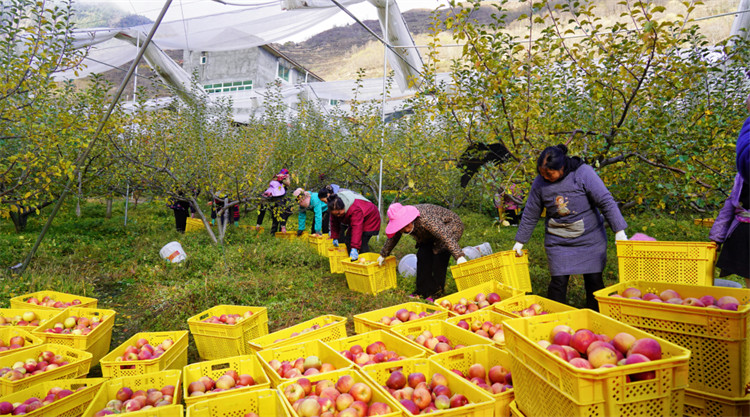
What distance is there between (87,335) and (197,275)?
9.13 ft

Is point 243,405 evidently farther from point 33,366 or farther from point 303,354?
point 33,366

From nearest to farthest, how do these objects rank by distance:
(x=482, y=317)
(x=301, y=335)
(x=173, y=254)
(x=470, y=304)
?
(x=301, y=335)
(x=482, y=317)
(x=470, y=304)
(x=173, y=254)

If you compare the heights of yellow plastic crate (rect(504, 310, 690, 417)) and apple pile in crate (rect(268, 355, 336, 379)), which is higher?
yellow plastic crate (rect(504, 310, 690, 417))

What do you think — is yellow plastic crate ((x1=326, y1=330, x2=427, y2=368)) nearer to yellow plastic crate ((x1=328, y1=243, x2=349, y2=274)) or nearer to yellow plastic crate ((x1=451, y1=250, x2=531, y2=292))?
yellow plastic crate ((x1=451, y1=250, x2=531, y2=292))

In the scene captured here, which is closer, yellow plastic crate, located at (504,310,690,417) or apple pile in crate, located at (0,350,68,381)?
yellow plastic crate, located at (504,310,690,417)

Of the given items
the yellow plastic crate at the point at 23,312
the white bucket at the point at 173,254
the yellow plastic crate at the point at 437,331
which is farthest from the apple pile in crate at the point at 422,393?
the white bucket at the point at 173,254

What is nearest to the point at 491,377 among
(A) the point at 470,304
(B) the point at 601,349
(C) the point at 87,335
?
(B) the point at 601,349

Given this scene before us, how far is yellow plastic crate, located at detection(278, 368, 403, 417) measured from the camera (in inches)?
82.6

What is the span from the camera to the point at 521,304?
146 inches

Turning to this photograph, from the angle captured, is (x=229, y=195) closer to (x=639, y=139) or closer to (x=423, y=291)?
(x=423, y=291)

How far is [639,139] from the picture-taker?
Result: 4289 mm

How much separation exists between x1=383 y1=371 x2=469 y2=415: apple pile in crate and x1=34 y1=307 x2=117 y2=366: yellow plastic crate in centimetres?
237

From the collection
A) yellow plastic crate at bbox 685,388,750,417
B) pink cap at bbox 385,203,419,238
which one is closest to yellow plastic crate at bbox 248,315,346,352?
pink cap at bbox 385,203,419,238

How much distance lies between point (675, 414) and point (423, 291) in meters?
3.67
